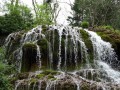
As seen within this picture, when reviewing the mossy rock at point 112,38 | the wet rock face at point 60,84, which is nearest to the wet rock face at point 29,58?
the wet rock face at point 60,84

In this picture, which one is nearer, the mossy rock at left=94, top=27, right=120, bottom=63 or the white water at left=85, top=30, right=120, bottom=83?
the white water at left=85, top=30, right=120, bottom=83

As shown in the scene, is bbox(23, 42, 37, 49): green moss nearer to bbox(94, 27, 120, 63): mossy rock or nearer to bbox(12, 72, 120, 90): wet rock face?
→ bbox(12, 72, 120, 90): wet rock face

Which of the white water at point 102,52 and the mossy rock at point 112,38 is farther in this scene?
the mossy rock at point 112,38

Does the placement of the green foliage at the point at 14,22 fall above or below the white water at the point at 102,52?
above

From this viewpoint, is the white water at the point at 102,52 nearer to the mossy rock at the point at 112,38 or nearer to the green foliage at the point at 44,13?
the mossy rock at the point at 112,38

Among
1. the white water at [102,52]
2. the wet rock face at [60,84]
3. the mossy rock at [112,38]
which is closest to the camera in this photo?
the wet rock face at [60,84]

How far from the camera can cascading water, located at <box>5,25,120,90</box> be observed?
46.3 feet

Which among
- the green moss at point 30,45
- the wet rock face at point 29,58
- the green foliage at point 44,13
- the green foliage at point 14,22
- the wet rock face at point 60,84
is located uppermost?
the green foliage at point 44,13

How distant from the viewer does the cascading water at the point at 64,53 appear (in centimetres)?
1410

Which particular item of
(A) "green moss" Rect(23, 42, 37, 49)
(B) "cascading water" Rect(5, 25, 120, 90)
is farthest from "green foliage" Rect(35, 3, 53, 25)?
(A) "green moss" Rect(23, 42, 37, 49)

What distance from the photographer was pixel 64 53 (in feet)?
51.3

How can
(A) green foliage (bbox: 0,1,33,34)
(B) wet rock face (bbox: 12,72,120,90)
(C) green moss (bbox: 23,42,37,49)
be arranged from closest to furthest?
(B) wet rock face (bbox: 12,72,120,90), (C) green moss (bbox: 23,42,37,49), (A) green foliage (bbox: 0,1,33,34)

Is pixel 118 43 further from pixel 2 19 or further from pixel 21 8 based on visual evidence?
pixel 21 8

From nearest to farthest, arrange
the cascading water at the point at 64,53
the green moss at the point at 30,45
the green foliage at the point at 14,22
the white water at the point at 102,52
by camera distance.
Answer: the cascading water at the point at 64,53 < the green moss at the point at 30,45 < the white water at the point at 102,52 < the green foliage at the point at 14,22
